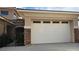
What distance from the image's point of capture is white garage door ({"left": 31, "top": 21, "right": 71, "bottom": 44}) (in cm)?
Result: 2220

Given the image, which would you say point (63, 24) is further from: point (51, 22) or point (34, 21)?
point (34, 21)

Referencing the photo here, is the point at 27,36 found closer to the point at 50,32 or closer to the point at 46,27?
the point at 46,27

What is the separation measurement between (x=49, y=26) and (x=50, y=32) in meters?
0.69

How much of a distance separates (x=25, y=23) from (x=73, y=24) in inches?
220

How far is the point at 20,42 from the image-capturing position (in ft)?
71.1

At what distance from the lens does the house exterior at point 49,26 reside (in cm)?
2116

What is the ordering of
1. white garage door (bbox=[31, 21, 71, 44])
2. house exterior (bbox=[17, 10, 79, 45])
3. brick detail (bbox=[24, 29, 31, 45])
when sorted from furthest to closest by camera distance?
white garage door (bbox=[31, 21, 71, 44])
house exterior (bbox=[17, 10, 79, 45])
brick detail (bbox=[24, 29, 31, 45])

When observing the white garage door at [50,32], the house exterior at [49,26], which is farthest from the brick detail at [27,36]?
the white garage door at [50,32]

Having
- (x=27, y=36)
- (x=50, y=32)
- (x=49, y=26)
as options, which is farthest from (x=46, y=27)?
(x=27, y=36)

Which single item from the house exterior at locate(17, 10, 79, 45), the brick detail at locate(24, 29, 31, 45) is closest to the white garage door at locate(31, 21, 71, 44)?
the house exterior at locate(17, 10, 79, 45)

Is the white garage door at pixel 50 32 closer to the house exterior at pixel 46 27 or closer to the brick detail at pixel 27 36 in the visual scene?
the house exterior at pixel 46 27

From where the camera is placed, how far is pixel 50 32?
22688 millimetres

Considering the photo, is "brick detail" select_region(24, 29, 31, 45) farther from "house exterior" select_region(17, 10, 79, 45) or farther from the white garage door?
the white garage door
